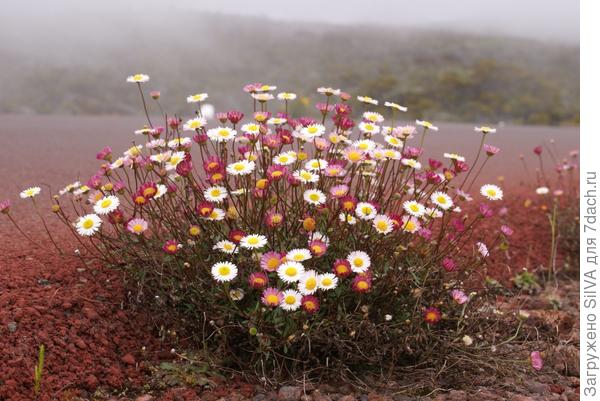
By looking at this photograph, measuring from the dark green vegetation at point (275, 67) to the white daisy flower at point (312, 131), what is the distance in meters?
9.22

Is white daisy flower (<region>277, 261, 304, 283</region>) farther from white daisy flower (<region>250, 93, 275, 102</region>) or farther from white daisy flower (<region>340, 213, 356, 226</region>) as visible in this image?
white daisy flower (<region>250, 93, 275, 102</region>)

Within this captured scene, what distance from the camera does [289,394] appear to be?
2.56 m

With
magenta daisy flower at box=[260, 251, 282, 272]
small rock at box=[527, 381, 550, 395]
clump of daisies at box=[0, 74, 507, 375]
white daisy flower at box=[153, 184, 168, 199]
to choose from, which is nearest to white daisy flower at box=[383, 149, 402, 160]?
clump of daisies at box=[0, 74, 507, 375]

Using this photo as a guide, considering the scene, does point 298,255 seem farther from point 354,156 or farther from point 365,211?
point 354,156

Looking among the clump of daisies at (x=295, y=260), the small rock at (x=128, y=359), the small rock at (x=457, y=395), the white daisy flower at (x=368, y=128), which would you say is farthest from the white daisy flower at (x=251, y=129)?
the small rock at (x=457, y=395)

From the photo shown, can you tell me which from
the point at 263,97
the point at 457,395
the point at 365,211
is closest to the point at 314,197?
the point at 365,211

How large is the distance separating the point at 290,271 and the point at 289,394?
466 millimetres

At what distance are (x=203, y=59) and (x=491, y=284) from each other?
546 inches

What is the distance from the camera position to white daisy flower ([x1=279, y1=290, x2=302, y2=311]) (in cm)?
242

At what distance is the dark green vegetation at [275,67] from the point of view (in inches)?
537

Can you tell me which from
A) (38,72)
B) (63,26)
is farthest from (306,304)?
(63,26)

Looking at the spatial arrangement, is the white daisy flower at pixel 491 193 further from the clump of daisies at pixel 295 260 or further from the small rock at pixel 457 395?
the small rock at pixel 457 395

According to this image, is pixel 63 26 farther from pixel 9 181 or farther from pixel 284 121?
pixel 284 121

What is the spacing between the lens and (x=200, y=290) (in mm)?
2752
